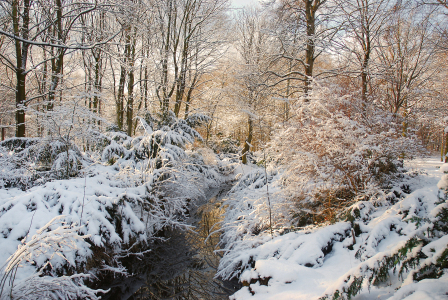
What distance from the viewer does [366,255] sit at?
250cm

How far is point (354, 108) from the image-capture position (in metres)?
4.11

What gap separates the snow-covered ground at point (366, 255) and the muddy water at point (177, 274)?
78cm

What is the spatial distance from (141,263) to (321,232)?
3.19 meters

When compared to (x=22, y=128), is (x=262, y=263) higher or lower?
lower

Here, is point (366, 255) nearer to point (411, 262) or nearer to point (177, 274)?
point (411, 262)

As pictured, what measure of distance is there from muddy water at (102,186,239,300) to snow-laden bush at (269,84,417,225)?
195 cm

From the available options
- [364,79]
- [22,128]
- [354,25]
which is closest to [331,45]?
[354,25]

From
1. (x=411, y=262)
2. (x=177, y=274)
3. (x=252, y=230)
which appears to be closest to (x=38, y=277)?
(x=177, y=274)

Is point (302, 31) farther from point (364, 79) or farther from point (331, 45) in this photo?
point (364, 79)

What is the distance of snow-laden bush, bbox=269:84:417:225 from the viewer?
11.8 ft

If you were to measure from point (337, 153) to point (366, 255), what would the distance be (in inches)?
69.4

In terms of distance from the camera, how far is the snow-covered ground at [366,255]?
1507mm

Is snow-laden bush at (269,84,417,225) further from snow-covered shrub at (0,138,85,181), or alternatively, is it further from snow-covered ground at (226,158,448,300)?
snow-covered shrub at (0,138,85,181)

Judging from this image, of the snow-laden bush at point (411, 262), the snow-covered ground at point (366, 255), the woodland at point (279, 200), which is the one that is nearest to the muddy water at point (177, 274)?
the woodland at point (279, 200)
